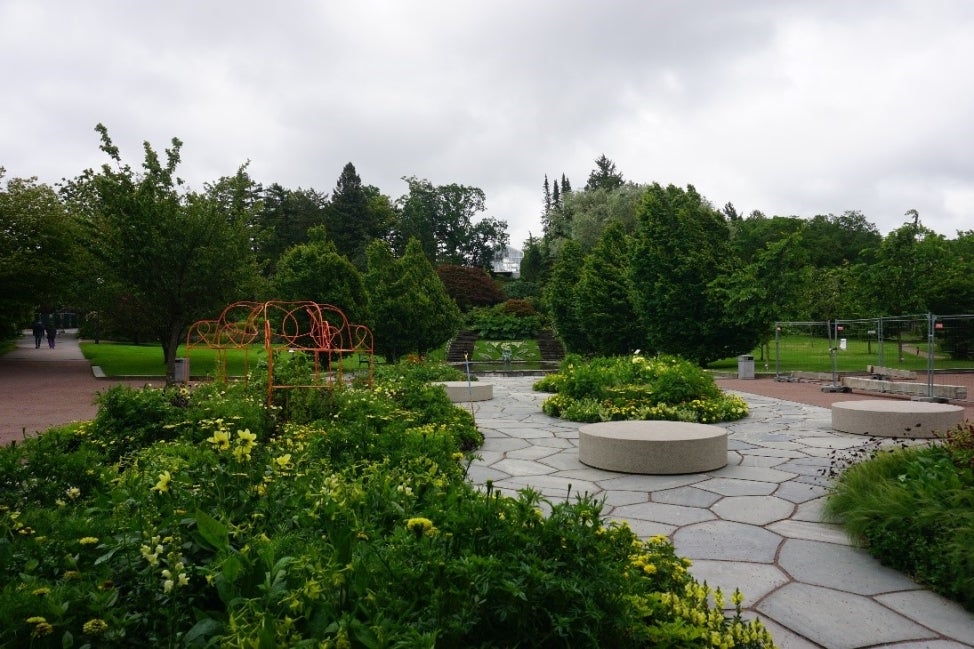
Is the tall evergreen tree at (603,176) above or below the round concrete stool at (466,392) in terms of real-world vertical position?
above

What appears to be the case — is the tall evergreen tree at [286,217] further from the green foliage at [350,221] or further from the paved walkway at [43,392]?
the paved walkway at [43,392]

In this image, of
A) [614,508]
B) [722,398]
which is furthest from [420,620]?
[722,398]

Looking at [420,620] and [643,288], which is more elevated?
[643,288]

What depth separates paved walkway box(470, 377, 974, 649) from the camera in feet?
9.48

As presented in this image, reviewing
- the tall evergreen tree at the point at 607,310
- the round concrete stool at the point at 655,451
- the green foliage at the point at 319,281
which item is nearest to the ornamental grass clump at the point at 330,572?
the round concrete stool at the point at 655,451

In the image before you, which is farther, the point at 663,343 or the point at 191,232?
the point at 663,343

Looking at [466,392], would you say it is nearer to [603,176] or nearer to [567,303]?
[567,303]

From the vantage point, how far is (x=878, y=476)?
4211 millimetres

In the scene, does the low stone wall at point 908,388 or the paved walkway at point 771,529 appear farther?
the low stone wall at point 908,388

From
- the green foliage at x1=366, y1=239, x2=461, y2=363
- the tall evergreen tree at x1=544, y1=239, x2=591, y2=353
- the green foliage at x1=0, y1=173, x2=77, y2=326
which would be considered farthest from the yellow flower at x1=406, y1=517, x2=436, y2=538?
the green foliage at x1=0, y1=173, x2=77, y2=326

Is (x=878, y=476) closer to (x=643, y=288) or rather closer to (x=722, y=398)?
(x=722, y=398)

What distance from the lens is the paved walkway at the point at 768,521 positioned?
291 centimetres

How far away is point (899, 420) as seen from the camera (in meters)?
7.62

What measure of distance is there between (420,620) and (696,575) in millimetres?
2193
